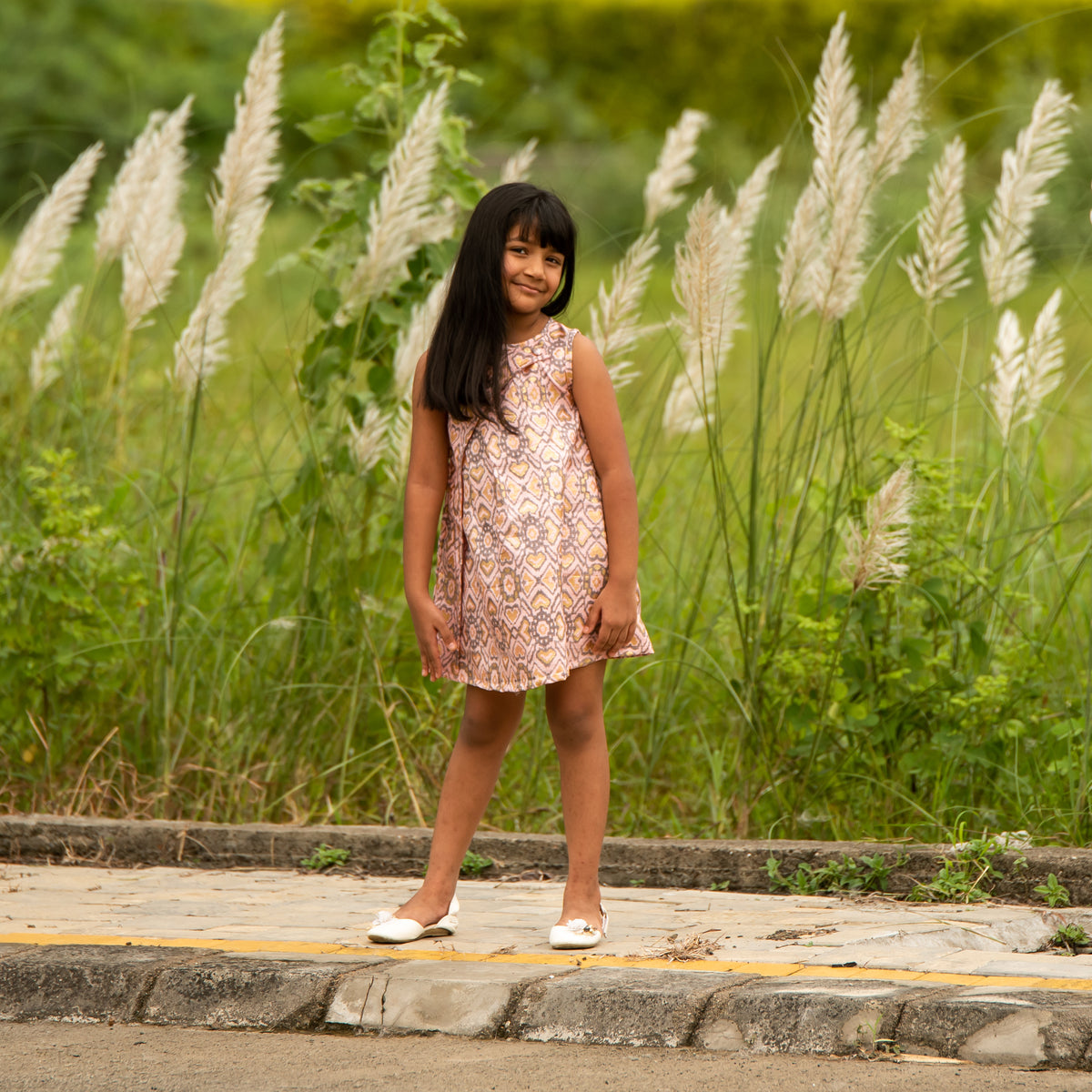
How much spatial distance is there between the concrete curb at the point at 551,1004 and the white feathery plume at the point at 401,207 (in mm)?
2248

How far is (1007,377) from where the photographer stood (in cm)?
458

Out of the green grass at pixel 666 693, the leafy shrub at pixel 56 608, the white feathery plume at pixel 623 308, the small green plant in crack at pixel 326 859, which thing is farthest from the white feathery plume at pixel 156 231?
the small green plant in crack at pixel 326 859

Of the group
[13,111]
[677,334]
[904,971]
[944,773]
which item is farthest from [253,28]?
[904,971]

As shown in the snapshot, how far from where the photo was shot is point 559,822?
4.55 metres

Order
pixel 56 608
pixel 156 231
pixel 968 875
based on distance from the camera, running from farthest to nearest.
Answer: pixel 156 231 → pixel 56 608 → pixel 968 875

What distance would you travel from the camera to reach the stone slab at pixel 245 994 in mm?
3023

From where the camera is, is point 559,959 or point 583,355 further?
point 583,355

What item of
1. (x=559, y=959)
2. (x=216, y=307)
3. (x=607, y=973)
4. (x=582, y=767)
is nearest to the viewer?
(x=607, y=973)

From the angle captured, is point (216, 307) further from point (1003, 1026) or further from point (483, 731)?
point (1003, 1026)

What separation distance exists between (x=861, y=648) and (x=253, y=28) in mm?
14720

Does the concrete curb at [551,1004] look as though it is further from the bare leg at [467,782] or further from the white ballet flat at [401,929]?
the bare leg at [467,782]

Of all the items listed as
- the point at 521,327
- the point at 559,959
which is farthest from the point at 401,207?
the point at 559,959

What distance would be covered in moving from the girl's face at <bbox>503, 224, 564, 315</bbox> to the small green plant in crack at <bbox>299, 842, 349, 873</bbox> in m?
1.63

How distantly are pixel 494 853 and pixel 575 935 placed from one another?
1.00 meters
